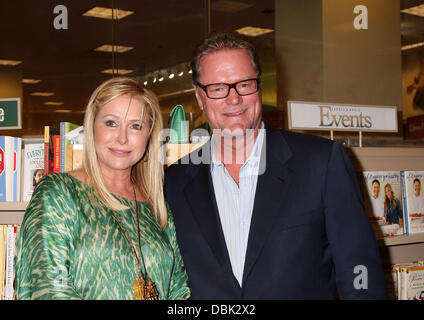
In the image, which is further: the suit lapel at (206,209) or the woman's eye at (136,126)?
the woman's eye at (136,126)

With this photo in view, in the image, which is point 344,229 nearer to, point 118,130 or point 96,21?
point 118,130

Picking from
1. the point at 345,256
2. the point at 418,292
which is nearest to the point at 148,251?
the point at 345,256

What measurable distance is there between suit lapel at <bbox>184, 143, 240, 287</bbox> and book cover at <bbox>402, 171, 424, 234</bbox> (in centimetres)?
128

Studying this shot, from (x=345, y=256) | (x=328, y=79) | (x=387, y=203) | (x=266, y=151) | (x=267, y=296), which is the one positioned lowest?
(x=267, y=296)

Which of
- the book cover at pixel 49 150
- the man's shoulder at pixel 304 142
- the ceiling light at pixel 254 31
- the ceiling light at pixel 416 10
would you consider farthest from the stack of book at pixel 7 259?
the ceiling light at pixel 416 10

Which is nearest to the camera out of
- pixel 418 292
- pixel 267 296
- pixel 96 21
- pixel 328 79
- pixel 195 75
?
pixel 267 296

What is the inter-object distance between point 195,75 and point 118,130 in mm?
413

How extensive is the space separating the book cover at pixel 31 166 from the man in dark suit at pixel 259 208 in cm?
80

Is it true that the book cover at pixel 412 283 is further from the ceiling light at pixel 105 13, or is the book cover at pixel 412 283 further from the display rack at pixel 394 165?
the ceiling light at pixel 105 13

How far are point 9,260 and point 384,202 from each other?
195 centimetres

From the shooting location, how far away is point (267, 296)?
Answer: 162 centimetres

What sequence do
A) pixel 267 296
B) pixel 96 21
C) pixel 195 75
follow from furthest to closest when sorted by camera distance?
pixel 96 21, pixel 195 75, pixel 267 296

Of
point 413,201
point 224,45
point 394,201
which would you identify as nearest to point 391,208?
point 394,201

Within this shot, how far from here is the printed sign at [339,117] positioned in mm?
2359
